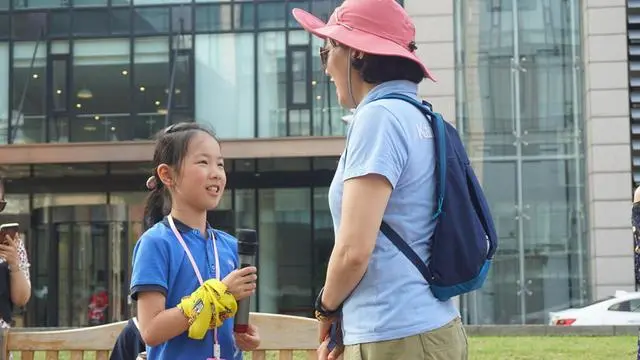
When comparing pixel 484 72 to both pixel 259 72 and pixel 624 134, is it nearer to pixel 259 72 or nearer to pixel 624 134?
pixel 624 134

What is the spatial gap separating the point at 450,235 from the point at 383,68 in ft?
1.85

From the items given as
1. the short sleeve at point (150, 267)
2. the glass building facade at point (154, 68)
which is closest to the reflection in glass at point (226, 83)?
the glass building facade at point (154, 68)

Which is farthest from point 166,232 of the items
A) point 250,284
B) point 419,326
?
point 419,326

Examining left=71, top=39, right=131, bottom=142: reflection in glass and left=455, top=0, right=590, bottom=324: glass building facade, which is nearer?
left=455, top=0, right=590, bottom=324: glass building facade

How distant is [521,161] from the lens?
2312 cm

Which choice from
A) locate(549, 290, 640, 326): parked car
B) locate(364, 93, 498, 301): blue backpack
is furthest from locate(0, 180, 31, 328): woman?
locate(549, 290, 640, 326): parked car

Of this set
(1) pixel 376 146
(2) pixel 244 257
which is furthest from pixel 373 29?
(2) pixel 244 257

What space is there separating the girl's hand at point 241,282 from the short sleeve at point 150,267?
10.1 inches

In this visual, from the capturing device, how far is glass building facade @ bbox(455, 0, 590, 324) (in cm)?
2300

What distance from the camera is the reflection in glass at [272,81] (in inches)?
939

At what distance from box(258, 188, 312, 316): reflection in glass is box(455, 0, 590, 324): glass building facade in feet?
15.4

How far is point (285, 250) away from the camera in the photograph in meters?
25.1

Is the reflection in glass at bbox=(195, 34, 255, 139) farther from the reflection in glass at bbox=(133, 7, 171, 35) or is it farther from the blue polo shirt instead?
the blue polo shirt

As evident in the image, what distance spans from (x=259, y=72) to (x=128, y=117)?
3669 millimetres
